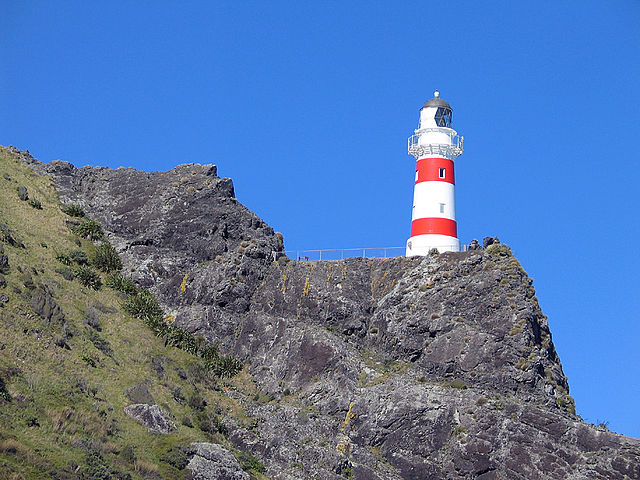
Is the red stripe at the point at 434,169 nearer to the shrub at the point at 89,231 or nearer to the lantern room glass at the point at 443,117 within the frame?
the lantern room glass at the point at 443,117

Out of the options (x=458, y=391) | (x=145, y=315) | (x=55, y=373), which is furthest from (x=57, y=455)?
(x=458, y=391)

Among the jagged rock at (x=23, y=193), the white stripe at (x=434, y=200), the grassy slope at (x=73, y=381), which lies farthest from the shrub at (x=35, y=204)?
the white stripe at (x=434, y=200)

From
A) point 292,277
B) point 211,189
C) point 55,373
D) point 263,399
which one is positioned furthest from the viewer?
point 211,189

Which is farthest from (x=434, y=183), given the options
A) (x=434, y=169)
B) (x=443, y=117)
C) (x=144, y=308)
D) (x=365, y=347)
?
(x=144, y=308)

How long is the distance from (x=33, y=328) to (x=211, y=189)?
22.6m

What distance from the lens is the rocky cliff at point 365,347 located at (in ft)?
183

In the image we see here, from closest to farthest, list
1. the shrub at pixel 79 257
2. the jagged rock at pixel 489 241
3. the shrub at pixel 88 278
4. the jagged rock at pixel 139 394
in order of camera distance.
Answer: the jagged rock at pixel 139 394 < the shrub at pixel 88 278 < the jagged rock at pixel 489 241 < the shrub at pixel 79 257

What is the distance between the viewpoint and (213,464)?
5284 cm

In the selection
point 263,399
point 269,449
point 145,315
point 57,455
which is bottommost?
point 57,455

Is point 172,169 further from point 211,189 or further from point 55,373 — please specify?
point 55,373

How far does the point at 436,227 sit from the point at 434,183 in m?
3.57

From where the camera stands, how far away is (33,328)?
5638 cm

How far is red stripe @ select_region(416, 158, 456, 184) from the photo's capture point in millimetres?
74188

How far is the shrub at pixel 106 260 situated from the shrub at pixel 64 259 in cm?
183
